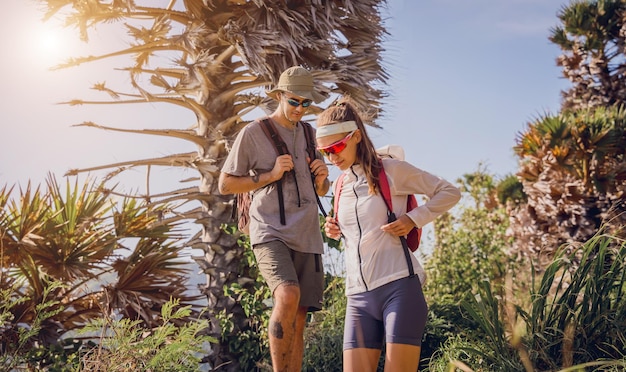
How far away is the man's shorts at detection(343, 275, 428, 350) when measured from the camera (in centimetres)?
294

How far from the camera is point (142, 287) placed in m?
7.75

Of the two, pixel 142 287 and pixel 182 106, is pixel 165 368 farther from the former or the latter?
pixel 182 106

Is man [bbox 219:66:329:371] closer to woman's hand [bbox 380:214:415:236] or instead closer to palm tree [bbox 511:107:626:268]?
woman's hand [bbox 380:214:415:236]

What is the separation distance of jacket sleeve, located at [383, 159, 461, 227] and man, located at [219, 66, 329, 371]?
3.03ft

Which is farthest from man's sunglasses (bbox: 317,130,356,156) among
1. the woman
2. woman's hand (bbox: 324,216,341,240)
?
woman's hand (bbox: 324,216,341,240)

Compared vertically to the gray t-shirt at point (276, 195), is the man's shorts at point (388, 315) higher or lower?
lower

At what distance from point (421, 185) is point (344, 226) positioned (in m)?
0.40

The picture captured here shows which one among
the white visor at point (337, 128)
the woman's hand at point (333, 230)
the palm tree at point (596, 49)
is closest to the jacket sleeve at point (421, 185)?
the white visor at point (337, 128)

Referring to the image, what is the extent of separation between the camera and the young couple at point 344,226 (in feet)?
9.92

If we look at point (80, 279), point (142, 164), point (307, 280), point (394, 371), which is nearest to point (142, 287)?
point (80, 279)

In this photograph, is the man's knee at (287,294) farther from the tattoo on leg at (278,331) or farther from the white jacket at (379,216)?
the white jacket at (379,216)

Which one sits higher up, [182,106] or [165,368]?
[182,106]

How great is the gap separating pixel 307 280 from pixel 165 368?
103 centimetres

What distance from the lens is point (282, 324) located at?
3.84 metres
